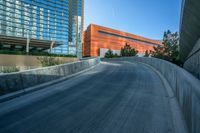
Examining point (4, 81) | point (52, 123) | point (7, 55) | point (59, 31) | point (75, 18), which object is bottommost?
point (52, 123)

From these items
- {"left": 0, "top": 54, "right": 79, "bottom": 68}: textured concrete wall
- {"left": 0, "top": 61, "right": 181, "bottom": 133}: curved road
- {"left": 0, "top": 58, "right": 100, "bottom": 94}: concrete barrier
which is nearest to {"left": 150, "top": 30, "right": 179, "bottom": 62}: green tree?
{"left": 0, "top": 54, "right": 79, "bottom": 68}: textured concrete wall

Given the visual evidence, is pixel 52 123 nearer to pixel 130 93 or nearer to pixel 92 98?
pixel 92 98

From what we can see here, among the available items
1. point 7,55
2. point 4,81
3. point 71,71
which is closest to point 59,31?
point 7,55

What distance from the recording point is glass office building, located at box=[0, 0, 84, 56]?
47406 mm

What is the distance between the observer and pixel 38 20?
54375mm

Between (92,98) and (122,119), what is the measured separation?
2312mm

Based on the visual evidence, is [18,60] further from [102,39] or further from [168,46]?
[102,39]

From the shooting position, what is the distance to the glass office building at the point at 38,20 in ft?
156

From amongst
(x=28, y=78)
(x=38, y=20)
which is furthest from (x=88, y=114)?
(x=38, y=20)

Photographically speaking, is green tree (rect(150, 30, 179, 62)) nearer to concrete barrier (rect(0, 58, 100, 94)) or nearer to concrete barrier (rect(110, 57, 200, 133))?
concrete barrier (rect(0, 58, 100, 94))

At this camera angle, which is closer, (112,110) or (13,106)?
(112,110)

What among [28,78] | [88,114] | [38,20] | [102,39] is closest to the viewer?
[88,114]

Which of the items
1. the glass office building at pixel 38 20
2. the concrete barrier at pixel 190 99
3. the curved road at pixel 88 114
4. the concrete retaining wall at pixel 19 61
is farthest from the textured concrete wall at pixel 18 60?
the concrete barrier at pixel 190 99

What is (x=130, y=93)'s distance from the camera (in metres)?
7.54
